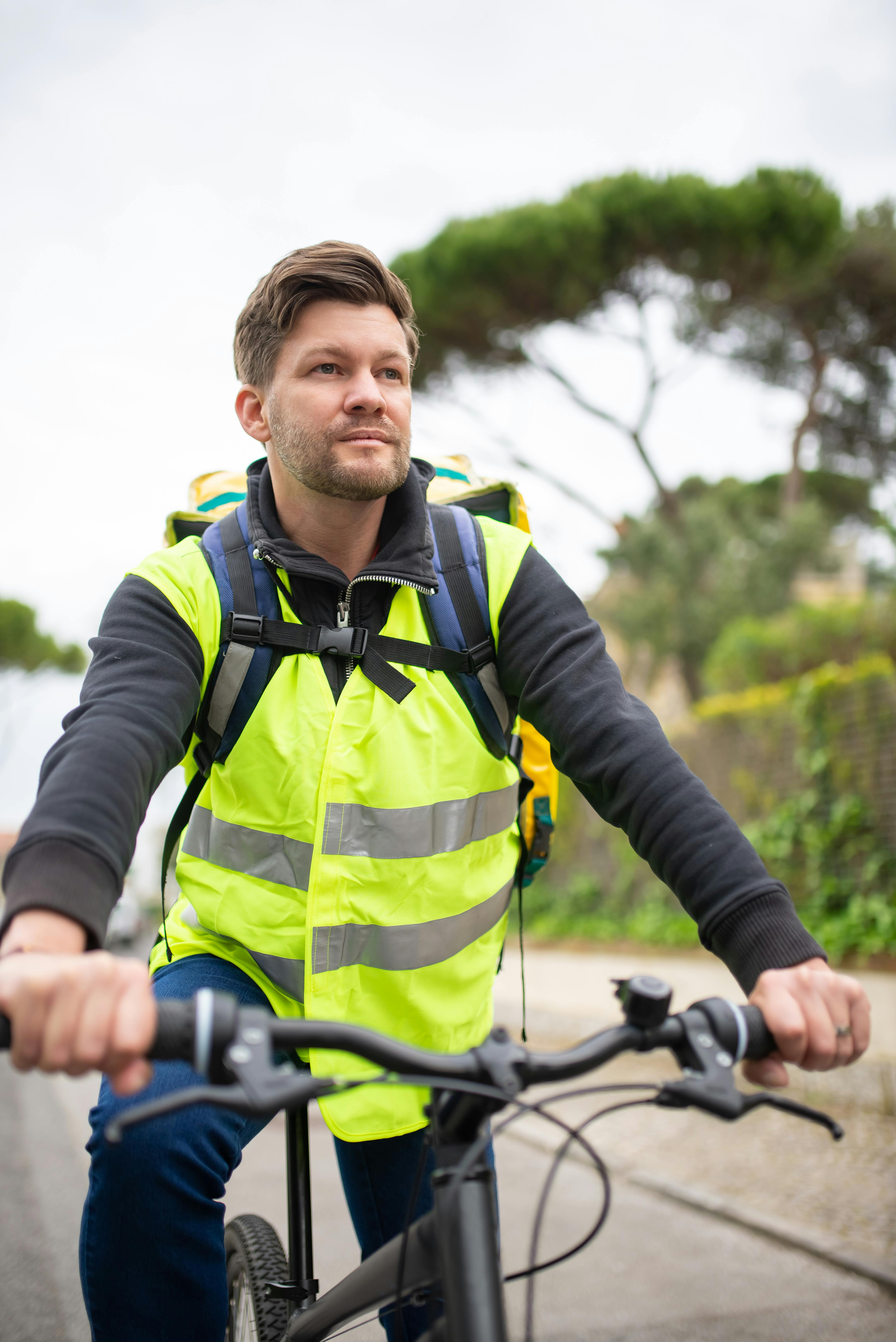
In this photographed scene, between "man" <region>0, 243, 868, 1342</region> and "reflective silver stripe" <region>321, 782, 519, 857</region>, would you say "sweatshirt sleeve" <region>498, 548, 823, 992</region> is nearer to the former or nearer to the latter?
"man" <region>0, 243, 868, 1342</region>

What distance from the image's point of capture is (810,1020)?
1366 millimetres

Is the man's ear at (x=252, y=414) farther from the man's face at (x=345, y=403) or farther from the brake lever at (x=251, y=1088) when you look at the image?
the brake lever at (x=251, y=1088)

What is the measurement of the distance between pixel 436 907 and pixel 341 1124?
0.41 m

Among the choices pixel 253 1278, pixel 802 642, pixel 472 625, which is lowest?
pixel 253 1278

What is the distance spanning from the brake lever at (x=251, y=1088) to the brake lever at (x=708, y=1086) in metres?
0.40

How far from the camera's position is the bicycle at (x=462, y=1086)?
3.59ft

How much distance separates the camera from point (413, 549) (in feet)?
6.85

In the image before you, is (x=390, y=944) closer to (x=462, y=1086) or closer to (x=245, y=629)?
(x=245, y=629)

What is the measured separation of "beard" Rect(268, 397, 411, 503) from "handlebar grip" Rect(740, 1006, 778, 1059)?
119 cm

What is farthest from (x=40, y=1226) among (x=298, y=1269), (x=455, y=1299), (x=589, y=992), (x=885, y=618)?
(x=885, y=618)

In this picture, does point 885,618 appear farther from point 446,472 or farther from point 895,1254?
point 446,472

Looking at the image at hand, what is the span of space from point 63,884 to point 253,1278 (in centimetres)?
133

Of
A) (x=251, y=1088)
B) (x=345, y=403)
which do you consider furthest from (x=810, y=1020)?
(x=345, y=403)

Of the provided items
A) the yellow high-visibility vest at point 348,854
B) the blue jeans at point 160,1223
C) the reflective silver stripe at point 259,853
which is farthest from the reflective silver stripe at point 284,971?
the blue jeans at point 160,1223
